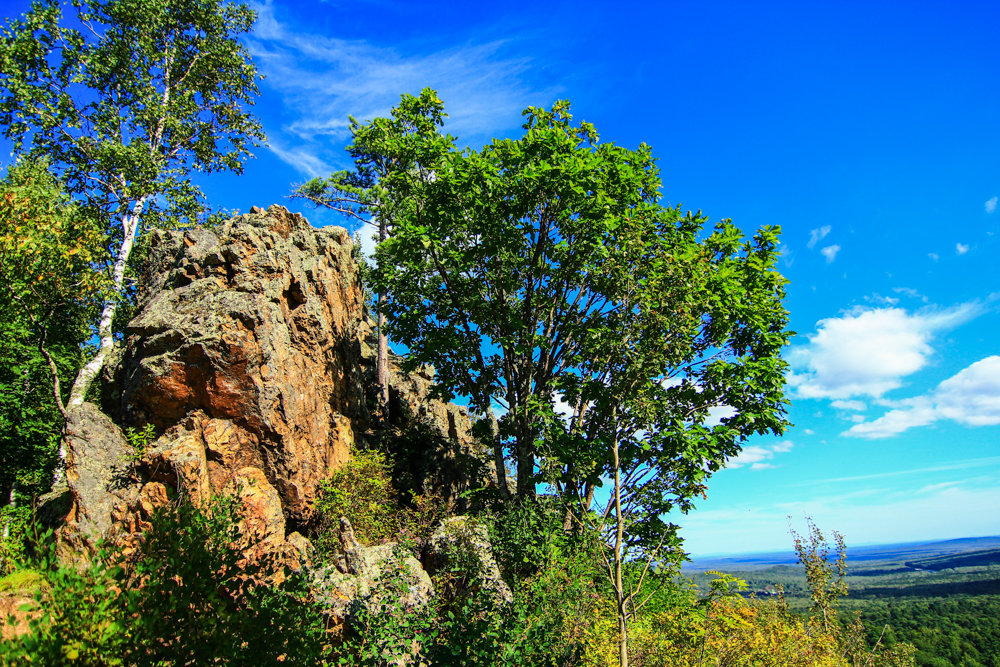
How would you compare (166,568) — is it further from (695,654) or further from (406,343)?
(406,343)

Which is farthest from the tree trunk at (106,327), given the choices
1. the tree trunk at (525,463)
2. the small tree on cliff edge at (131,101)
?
the tree trunk at (525,463)

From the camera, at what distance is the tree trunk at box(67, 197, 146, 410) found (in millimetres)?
15367

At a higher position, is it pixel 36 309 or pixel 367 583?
pixel 36 309

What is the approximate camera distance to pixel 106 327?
16.9 m

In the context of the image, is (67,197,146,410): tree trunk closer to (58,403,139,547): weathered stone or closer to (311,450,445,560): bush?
(58,403,139,547): weathered stone

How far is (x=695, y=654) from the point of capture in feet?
36.0

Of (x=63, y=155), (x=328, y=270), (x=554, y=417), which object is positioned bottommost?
(x=554, y=417)

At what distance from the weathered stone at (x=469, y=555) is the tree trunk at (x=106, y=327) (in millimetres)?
9404

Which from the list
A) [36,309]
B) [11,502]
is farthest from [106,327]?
[11,502]

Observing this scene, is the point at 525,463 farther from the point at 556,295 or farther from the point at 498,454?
the point at 556,295

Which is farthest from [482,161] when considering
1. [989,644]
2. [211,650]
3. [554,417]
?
[989,644]

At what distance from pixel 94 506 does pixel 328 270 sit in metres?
10.7

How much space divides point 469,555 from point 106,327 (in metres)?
15.2

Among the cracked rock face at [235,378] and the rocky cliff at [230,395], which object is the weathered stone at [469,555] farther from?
the cracked rock face at [235,378]
